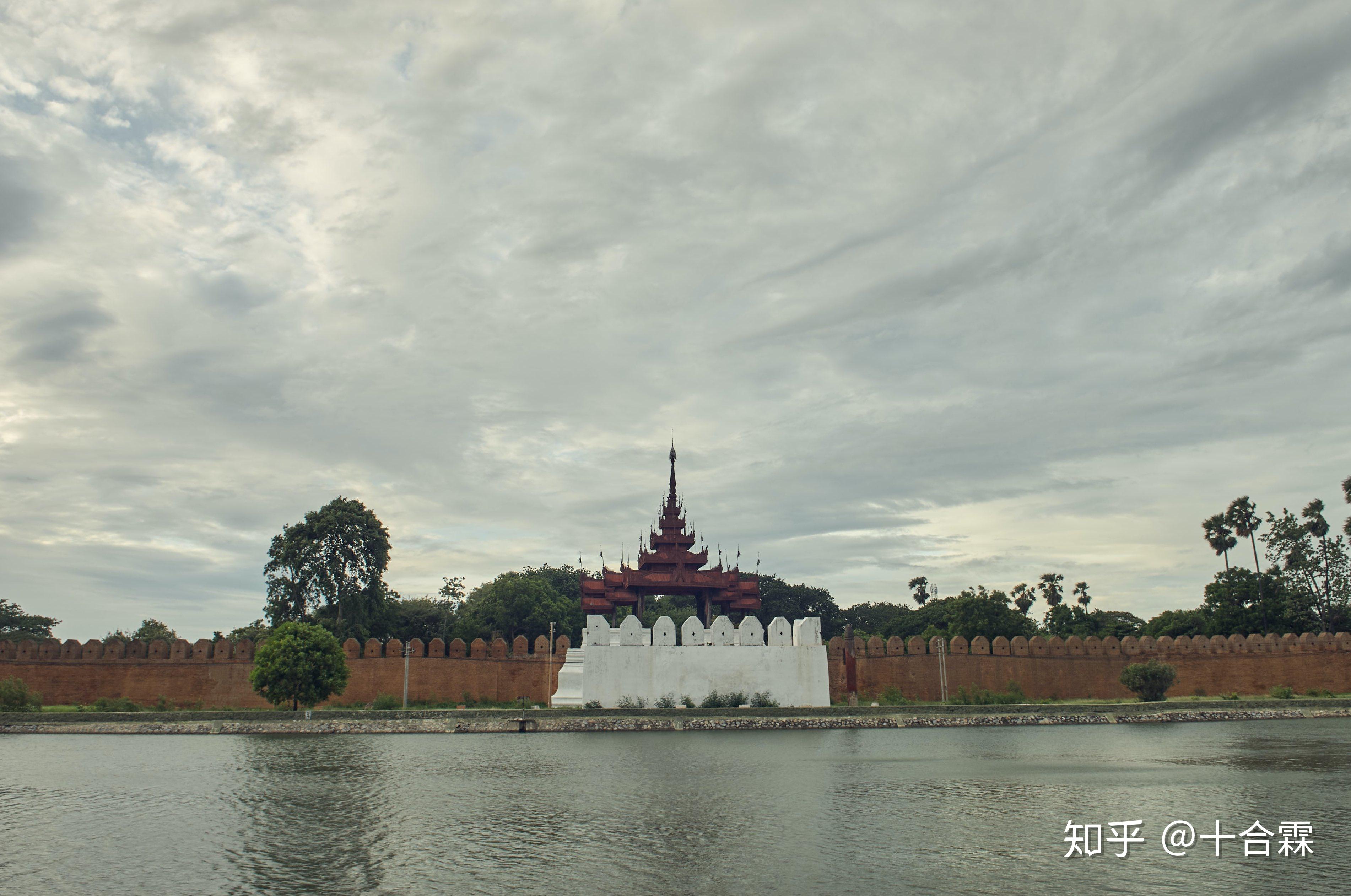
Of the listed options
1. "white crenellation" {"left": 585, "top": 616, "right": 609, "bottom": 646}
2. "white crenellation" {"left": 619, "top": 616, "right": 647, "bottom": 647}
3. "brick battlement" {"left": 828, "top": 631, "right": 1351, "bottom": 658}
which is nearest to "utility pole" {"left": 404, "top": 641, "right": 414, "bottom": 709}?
"white crenellation" {"left": 585, "top": 616, "right": 609, "bottom": 646}

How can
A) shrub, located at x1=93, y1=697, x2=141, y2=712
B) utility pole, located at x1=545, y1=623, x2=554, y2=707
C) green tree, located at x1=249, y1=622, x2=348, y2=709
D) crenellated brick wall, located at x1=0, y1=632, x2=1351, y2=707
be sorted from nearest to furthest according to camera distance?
green tree, located at x1=249, y1=622, x2=348, y2=709 < shrub, located at x1=93, y1=697, x2=141, y2=712 < crenellated brick wall, located at x1=0, y1=632, x2=1351, y2=707 < utility pole, located at x1=545, y1=623, x2=554, y2=707

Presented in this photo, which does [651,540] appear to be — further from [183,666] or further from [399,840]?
[399,840]

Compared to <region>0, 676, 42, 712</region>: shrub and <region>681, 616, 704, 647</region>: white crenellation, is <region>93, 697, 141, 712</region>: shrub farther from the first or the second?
<region>681, 616, 704, 647</region>: white crenellation

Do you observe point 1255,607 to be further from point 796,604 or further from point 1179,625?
point 796,604

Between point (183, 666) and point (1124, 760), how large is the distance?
28.5 metres

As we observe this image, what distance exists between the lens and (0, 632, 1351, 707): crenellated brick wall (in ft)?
102

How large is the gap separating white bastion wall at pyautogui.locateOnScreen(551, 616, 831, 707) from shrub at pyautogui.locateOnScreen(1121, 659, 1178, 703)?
1045 centimetres

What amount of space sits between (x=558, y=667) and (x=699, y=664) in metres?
6.02

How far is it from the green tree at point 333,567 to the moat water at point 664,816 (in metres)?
18.9

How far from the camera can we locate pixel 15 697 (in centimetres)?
2612

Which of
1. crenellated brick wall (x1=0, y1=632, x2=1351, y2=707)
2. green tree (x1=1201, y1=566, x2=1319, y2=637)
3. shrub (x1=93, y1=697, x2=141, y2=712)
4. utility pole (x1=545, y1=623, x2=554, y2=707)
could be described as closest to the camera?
shrub (x1=93, y1=697, x2=141, y2=712)

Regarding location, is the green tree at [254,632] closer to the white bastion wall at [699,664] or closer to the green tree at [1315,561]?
the white bastion wall at [699,664]

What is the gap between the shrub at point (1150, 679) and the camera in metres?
30.6

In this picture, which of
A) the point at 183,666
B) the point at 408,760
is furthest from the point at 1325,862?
the point at 183,666
